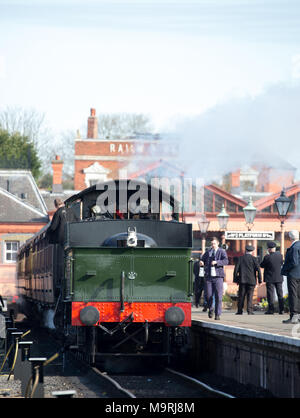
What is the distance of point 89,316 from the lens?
14.1m

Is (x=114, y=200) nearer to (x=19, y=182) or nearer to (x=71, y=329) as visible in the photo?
(x=71, y=329)

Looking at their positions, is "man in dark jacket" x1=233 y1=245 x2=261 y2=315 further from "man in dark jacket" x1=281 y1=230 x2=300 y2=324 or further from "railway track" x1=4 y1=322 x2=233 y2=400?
"railway track" x1=4 y1=322 x2=233 y2=400

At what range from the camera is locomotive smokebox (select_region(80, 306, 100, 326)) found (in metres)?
14.1

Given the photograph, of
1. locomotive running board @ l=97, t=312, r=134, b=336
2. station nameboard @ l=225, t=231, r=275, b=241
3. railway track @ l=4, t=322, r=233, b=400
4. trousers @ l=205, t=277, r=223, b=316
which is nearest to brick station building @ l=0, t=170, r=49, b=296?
station nameboard @ l=225, t=231, r=275, b=241

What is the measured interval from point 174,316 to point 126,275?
3.48 ft

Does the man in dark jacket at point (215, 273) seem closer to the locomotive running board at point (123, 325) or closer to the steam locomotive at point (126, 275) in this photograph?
the steam locomotive at point (126, 275)

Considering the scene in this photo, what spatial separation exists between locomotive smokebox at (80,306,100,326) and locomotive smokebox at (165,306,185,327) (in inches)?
45.8

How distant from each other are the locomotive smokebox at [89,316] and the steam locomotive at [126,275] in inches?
0.6

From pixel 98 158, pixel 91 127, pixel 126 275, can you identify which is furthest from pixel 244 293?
pixel 91 127

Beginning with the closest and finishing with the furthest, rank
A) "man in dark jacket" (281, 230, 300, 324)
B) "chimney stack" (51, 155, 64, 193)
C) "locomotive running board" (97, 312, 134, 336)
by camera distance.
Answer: "locomotive running board" (97, 312, 134, 336)
"man in dark jacket" (281, 230, 300, 324)
"chimney stack" (51, 155, 64, 193)

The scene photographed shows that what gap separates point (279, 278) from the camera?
807 inches

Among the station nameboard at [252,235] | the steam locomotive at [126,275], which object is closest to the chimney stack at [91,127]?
the station nameboard at [252,235]

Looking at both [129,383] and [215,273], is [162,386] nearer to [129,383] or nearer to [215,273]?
[129,383]

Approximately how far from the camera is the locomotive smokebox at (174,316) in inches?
561
